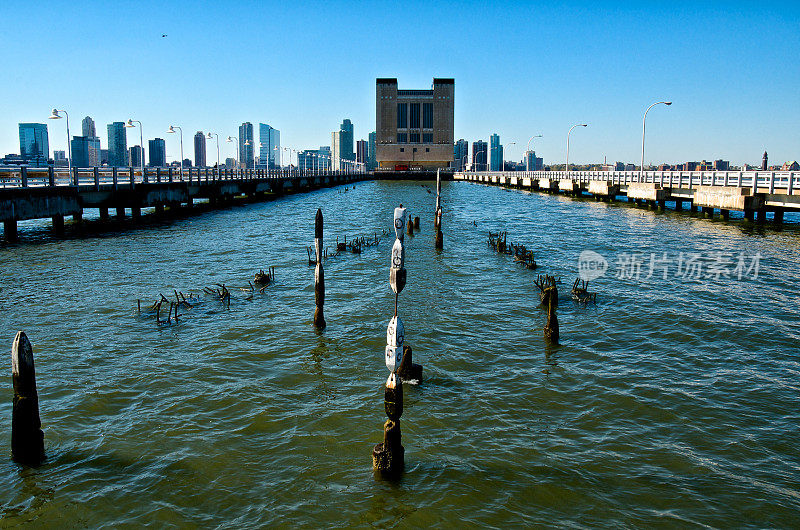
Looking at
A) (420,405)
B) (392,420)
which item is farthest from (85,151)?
(392,420)

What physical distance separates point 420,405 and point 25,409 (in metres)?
6.50

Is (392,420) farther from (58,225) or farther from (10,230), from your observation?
(58,225)

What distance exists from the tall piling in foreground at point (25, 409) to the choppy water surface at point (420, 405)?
0.86 feet

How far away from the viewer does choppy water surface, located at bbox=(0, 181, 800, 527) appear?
7969mm

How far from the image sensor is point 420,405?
1111cm

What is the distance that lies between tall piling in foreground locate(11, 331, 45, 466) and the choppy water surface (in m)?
0.26

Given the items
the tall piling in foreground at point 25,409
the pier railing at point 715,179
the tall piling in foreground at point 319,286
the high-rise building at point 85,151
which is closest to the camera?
the tall piling in foreground at point 25,409

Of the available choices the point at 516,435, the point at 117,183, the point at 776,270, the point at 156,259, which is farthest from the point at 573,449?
the point at 117,183

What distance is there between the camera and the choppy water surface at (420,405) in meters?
7.97

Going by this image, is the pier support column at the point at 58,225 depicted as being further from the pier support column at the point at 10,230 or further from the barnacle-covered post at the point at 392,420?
the barnacle-covered post at the point at 392,420

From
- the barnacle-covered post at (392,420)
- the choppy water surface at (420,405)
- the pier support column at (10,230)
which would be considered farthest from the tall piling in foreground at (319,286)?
the pier support column at (10,230)

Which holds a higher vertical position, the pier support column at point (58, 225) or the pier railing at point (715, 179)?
the pier railing at point (715, 179)

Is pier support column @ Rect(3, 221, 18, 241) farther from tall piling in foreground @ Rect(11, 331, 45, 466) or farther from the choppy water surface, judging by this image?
tall piling in foreground @ Rect(11, 331, 45, 466)

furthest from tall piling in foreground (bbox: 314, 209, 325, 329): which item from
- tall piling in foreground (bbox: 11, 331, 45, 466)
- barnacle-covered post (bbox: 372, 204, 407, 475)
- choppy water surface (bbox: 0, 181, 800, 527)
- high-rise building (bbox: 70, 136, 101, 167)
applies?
high-rise building (bbox: 70, 136, 101, 167)
